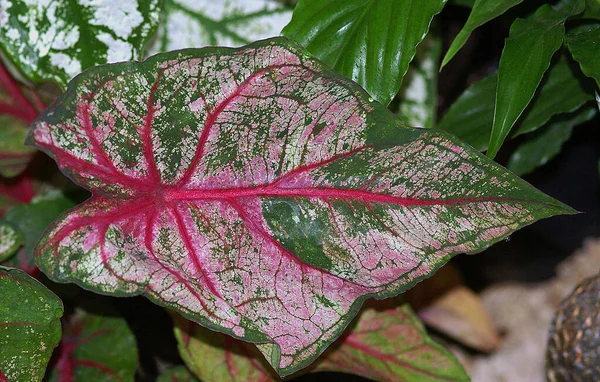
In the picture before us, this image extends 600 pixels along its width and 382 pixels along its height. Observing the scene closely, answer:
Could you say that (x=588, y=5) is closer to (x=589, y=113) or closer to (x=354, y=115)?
(x=589, y=113)

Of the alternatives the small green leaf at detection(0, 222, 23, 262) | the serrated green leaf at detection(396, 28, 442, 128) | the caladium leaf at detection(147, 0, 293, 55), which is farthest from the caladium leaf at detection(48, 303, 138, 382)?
the serrated green leaf at detection(396, 28, 442, 128)

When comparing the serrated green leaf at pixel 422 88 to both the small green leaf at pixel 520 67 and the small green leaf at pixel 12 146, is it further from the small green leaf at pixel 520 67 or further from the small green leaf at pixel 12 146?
the small green leaf at pixel 12 146

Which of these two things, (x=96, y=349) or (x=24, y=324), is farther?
(x=96, y=349)

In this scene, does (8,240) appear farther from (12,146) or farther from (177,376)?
(177,376)

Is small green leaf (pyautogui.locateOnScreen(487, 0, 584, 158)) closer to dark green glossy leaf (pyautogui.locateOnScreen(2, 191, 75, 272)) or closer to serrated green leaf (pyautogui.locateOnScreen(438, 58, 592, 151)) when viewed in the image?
serrated green leaf (pyautogui.locateOnScreen(438, 58, 592, 151))

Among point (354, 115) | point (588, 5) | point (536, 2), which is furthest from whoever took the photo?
point (536, 2)

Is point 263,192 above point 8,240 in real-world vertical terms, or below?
below

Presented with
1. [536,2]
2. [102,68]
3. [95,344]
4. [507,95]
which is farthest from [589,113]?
[95,344]

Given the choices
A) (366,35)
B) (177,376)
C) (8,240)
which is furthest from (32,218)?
(366,35)
